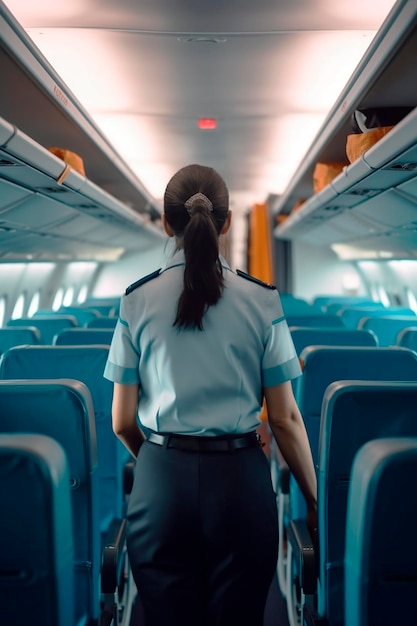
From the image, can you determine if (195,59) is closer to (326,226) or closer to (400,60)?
(400,60)

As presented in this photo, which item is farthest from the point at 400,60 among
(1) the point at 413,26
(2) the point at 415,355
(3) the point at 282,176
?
(3) the point at 282,176

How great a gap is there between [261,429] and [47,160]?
4.48 metres

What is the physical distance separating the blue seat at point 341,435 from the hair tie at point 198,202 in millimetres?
688

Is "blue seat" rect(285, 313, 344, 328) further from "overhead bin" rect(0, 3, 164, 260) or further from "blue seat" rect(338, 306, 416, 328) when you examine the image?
"overhead bin" rect(0, 3, 164, 260)

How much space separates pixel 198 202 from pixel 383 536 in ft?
3.08

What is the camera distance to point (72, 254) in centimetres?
955

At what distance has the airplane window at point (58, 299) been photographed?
34.2 feet

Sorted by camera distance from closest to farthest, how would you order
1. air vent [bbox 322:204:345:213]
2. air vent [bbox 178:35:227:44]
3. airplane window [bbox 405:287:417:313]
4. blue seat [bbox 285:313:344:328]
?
air vent [bbox 178:35:227:44] → blue seat [bbox 285:313:344:328] → air vent [bbox 322:204:345:213] → airplane window [bbox 405:287:417:313]

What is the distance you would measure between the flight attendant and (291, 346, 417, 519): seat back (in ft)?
3.08

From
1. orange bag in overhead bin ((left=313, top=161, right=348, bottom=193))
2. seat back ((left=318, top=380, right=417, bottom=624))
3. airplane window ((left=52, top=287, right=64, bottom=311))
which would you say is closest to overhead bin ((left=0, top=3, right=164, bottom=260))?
seat back ((left=318, top=380, right=417, bottom=624))

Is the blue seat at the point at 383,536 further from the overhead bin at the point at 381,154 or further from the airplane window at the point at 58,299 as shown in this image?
the airplane window at the point at 58,299

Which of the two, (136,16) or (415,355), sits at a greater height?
(136,16)

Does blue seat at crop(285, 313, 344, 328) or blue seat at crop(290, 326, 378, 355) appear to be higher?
blue seat at crop(285, 313, 344, 328)

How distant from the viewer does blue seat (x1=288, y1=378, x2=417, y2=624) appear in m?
1.79
